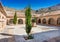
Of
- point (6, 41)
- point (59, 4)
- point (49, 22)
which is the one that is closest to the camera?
point (6, 41)

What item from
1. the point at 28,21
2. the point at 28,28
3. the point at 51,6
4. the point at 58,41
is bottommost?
the point at 58,41

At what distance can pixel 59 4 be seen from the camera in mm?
51219

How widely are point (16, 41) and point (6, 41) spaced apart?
29.1 inches

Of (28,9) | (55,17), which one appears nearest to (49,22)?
(55,17)

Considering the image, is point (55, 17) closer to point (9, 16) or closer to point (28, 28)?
point (9, 16)

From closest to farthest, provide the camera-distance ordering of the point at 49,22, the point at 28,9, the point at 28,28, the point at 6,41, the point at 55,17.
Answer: the point at 6,41, the point at 28,28, the point at 28,9, the point at 55,17, the point at 49,22

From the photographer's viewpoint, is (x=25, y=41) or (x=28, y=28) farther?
(x=28, y=28)

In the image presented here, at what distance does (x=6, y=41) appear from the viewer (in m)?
6.67

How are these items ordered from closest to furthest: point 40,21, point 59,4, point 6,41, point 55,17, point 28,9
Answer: point 6,41 < point 28,9 < point 55,17 < point 40,21 < point 59,4

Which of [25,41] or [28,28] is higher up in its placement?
[28,28]

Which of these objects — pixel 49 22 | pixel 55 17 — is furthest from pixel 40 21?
pixel 55 17

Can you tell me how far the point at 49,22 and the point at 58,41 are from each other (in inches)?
811

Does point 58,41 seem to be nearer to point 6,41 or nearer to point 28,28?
point 28,28

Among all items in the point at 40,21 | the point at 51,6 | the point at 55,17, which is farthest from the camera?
the point at 51,6
